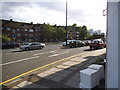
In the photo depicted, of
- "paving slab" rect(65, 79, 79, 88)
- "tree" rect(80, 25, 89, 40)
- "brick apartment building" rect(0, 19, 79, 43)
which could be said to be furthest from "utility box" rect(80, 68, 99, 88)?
"tree" rect(80, 25, 89, 40)

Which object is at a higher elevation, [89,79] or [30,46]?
[30,46]

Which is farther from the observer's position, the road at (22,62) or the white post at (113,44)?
the road at (22,62)

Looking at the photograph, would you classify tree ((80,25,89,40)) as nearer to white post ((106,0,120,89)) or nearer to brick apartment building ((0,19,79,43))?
brick apartment building ((0,19,79,43))

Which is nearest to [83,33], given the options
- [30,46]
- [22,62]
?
[30,46]

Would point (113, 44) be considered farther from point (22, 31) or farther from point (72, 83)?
point (22, 31)

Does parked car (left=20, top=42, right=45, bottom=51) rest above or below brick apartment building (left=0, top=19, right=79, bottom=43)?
below

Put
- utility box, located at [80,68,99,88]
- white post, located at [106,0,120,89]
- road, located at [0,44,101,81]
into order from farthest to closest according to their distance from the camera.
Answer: road, located at [0,44,101,81]
utility box, located at [80,68,99,88]
white post, located at [106,0,120,89]

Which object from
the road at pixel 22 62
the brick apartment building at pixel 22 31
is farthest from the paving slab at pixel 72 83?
the brick apartment building at pixel 22 31

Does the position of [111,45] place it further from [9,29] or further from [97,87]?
[9,29]

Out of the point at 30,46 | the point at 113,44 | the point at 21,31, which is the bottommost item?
the point at 30,46

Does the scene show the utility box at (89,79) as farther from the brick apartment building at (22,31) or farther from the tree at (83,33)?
the tree at (83,33)

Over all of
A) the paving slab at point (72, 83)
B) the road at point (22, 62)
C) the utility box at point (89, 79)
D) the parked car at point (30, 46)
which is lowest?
the paving slab at point (72, 83)

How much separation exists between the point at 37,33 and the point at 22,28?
864 centimetres

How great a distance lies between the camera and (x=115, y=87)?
3.30 m
